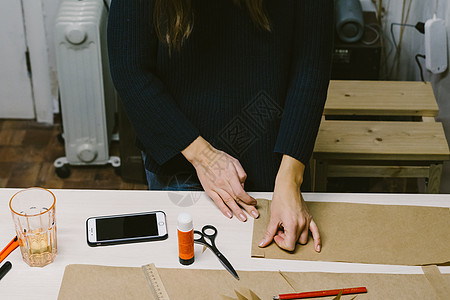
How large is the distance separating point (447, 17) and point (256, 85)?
4.02 feet

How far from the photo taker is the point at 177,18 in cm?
119

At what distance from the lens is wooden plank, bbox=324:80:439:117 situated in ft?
6.67

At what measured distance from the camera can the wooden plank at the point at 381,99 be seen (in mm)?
2033

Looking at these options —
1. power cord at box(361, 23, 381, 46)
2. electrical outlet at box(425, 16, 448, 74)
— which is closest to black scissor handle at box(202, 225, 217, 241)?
electrical outlet at box(425, 16, 448, 74)

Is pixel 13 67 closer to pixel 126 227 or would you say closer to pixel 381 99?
pixel 381 99

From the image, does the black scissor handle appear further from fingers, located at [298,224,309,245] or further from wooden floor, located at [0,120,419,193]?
wooden floor, located at [0,120,419,193]

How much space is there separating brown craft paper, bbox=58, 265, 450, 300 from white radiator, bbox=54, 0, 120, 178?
154cm

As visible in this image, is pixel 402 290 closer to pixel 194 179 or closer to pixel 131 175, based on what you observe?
pixel 194 179

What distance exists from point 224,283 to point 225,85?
479 mm

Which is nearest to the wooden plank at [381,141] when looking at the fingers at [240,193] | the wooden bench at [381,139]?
the wooden bench at [381,139]

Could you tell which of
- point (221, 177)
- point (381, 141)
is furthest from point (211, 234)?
point (381, 141)

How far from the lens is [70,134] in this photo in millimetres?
2602

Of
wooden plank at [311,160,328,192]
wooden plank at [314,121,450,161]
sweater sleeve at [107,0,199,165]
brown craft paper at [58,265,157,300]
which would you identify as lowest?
wooden plank at [311,160,328,192]

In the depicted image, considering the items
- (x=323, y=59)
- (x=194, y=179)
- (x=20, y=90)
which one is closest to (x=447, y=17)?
(x=323, y=59)
